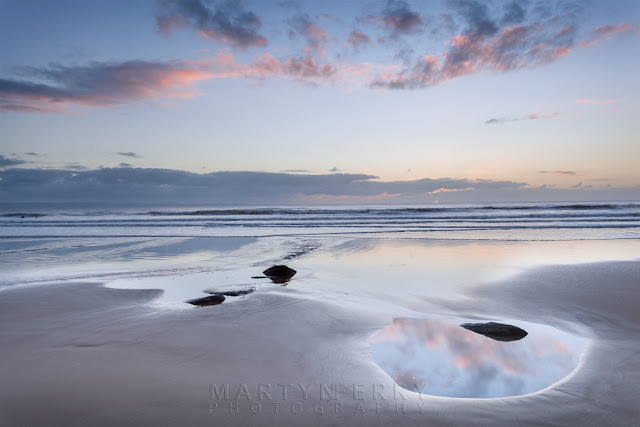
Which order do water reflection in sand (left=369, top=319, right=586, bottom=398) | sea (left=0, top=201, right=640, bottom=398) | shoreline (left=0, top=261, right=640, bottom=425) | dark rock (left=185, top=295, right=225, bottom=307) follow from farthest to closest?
dark rock (left=185, top=295, right=225, bottom=307) → sea (left=0, top=201, right=640, bottom=398) → water reflection in sand (left=369, top=319, right=586, bottom=398) → shoreline (left=0, top=261, right=640, bottom=425)

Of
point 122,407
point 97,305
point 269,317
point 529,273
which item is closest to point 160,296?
point 97,305

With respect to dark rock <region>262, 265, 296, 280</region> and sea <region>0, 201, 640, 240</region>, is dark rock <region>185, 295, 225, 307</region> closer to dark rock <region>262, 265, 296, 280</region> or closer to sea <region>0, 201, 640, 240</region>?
dark rock <region>262, 265, 296, 280</region>

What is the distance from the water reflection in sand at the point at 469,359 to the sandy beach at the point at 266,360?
0.12m

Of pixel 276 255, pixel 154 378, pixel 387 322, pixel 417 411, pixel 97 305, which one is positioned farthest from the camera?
pixel 276 255

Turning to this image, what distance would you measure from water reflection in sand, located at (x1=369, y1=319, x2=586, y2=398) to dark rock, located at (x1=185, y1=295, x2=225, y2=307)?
96.3 inches

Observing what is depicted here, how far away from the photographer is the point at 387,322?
416cm

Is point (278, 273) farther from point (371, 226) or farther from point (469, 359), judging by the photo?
point (371, 226)

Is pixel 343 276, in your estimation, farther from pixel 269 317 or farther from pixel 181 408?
pixel 181 408

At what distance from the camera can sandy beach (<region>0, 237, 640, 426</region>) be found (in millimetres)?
2346

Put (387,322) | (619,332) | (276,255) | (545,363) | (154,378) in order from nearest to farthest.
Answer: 1. (154,378)
2. (545,363)
3. (619,332)
4. (387,322)
5. (276,255)

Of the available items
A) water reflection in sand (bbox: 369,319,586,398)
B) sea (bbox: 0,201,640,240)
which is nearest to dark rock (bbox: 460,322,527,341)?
water reflection in sand (bbox: 369,319,586,398)

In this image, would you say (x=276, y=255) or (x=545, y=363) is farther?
(x=276, y=255)

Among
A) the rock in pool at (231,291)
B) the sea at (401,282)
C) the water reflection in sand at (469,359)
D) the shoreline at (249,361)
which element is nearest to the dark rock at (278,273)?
the sea at (401,282)

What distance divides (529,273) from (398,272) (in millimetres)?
2682
